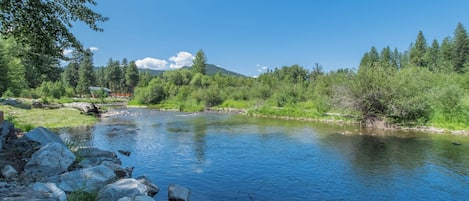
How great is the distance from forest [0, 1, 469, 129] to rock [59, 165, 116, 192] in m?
4.12

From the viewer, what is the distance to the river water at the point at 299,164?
1044 centimetres

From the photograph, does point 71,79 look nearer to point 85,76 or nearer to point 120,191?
point 85,76

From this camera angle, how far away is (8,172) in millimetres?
7727

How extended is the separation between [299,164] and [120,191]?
9248mm

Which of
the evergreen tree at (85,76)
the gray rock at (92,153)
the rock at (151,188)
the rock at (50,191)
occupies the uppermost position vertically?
the evergreen tree at (85,76)

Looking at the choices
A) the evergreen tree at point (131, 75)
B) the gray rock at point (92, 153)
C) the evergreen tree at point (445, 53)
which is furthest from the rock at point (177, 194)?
the evergreen tree at point (131, 75)

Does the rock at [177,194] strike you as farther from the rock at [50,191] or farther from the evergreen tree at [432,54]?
the evergreen tree at [432,54]

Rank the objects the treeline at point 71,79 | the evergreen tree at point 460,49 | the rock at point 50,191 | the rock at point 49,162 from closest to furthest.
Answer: the rock at point 50,191 → the rock at point 49,162 → the treeline at point 71,79 → the evergreen tree at point 460,49

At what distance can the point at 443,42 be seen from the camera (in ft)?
219

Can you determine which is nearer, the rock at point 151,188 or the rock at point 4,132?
the rock at point 4,132

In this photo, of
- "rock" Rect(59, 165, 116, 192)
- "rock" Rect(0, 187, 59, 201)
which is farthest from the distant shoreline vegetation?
"rock" Rect(0, 187, 59, 201)

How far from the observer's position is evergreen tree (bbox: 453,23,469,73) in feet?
195

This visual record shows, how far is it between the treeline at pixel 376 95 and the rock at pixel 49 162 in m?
27.2

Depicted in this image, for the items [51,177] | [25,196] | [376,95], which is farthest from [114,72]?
[25,196]
